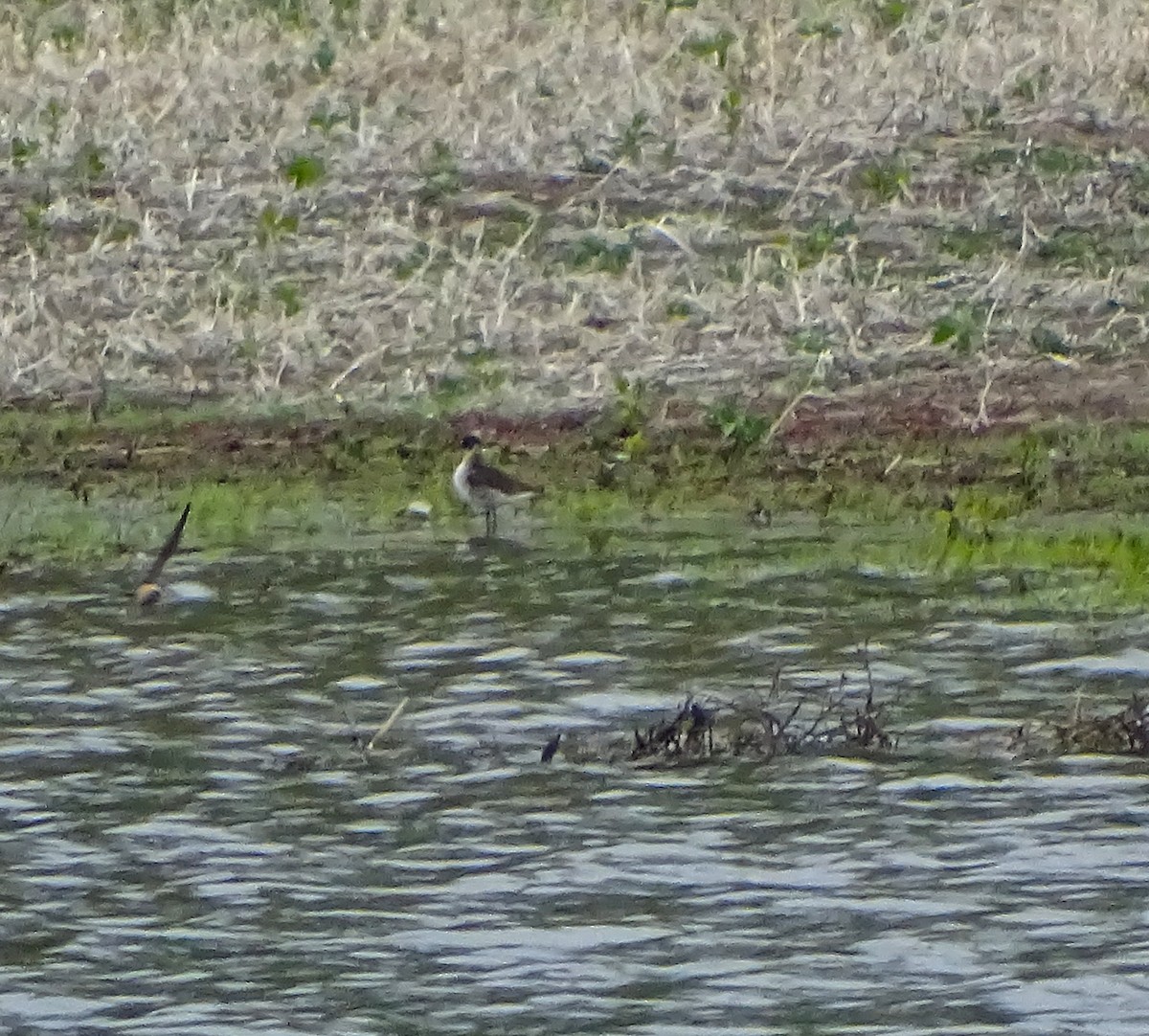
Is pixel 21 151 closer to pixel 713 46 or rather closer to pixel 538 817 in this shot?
pixel 713 46

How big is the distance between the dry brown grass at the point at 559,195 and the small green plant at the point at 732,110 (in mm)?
37

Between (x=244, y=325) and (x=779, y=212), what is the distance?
339 centimetres

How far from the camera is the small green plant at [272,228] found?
1802 cm

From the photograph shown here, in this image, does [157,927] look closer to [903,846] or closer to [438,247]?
[903,846]

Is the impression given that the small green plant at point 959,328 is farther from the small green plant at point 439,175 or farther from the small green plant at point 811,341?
the small green plant at point 439,175

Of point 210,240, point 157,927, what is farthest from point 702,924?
point 210,240

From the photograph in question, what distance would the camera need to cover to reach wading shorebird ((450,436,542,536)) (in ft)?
45.0

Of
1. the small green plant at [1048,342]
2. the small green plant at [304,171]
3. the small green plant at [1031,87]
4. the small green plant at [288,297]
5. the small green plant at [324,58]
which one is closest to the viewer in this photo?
the small green plant at [1048,342]

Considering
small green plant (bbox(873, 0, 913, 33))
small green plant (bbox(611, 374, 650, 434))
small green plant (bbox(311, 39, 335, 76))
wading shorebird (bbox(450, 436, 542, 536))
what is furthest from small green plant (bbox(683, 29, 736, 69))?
wading shorebird (bbox(450, 436, 542, 536))

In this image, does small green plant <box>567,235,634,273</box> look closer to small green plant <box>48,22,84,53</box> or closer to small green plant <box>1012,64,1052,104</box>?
small green plant <box>1012,64,1052,104</box>

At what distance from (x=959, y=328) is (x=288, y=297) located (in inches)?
141

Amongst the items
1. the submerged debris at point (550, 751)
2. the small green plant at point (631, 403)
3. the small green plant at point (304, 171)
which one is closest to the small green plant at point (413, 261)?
the small green plant at point (304, 171)

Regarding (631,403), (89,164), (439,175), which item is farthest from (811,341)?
(89,164)

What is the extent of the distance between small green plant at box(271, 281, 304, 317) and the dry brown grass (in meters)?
0.03
